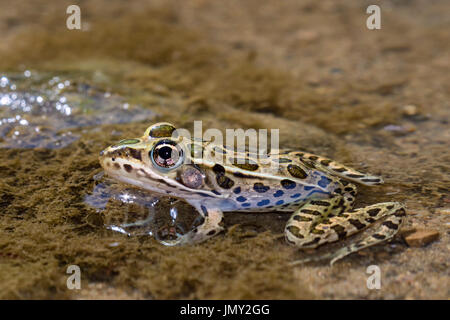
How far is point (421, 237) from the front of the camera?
4.17 metres

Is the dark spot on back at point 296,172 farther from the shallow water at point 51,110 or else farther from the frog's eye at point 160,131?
the shallow water at point 51,110

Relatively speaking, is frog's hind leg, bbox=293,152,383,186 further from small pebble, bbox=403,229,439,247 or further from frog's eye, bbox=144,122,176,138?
frog's eye, bbox=144,122,176,138

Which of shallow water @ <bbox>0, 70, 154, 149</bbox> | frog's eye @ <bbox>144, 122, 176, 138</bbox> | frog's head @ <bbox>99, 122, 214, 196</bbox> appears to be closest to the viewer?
frog's head @ <bbox>99, 122, 214, 196</bbox>

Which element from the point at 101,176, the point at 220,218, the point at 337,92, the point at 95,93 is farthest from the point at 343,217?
the point at 95,93

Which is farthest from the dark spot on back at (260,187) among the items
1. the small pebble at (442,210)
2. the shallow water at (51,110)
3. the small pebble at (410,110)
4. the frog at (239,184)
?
the small pebble at (410,110)

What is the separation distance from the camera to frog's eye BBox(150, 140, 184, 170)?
4.29m

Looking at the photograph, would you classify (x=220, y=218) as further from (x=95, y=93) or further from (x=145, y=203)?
(x=95, y=93)

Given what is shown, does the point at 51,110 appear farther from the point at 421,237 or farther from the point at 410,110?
the point at 410,110

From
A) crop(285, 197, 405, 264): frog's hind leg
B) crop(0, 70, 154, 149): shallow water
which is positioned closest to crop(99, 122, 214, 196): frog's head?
crop(285, 197, 405, 264): frog's hind leg

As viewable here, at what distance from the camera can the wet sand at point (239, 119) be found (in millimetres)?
3854

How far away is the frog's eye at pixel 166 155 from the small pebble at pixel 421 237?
89.2 inches

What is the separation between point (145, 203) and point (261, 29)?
5537 mm

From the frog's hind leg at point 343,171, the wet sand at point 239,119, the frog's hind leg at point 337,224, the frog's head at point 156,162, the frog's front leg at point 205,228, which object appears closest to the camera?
the wet sand at point 239,119
